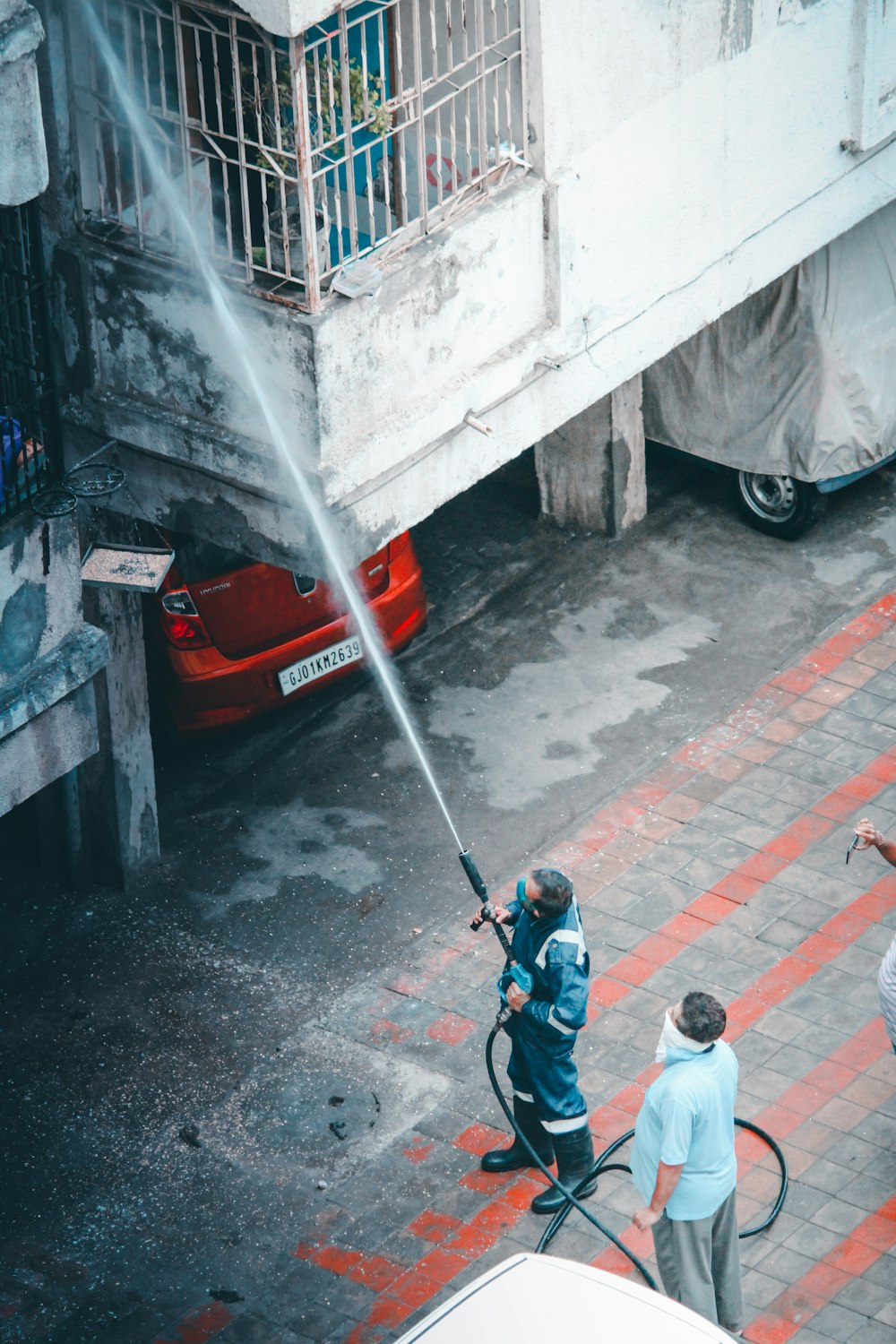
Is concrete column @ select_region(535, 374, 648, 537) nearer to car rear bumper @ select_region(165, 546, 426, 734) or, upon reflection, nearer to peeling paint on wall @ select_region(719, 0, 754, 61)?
car rear bumper @ select_region(165, 546, 426, 734)

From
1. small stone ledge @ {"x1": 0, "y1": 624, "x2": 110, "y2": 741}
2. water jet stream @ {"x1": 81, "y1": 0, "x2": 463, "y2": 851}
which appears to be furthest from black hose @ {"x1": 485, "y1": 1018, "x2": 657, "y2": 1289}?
small stone ledge @ {"x1": 0, "y1": 624, "x2": 110, "y2": 741}

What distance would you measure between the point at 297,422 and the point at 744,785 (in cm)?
392

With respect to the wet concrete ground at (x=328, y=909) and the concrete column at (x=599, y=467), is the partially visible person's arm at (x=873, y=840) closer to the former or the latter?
the wet concrete ground at (x=328, y=909)

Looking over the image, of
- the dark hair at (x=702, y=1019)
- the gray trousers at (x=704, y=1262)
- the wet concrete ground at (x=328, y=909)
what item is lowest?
the wet concrete ground at (x=328, y=909)

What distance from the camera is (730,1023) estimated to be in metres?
9.47

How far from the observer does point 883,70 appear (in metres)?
11.6

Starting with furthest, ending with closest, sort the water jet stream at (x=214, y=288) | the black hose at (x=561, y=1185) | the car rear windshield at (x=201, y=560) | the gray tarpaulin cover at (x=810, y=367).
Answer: the gray tarpaulin cover at (x=810, y=367) < the car rear windshield at (x=201, y=560) < the water jet stream at (x=214, y=288) < the black hose at (x=561, y=1185)

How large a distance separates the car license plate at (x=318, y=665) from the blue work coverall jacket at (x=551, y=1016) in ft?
11.9

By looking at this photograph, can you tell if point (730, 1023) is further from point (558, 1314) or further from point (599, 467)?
point (599, 467)

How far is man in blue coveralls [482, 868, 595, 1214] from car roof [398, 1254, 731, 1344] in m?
1.52

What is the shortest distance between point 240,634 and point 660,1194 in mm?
5001

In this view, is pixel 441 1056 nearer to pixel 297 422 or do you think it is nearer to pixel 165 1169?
pixel 165 1169

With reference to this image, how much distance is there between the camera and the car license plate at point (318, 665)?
11602 millimetres

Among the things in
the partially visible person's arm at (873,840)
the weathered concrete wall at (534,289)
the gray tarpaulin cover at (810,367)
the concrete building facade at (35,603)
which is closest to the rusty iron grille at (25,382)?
the concrete building facade at (35,603)
